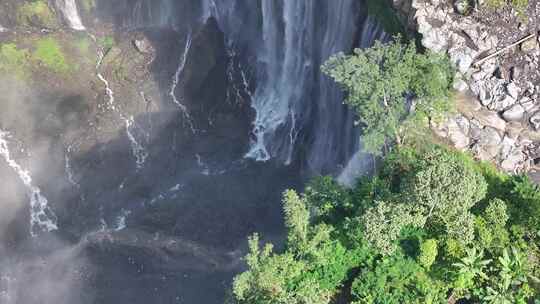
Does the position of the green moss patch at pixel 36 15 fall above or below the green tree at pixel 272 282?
above

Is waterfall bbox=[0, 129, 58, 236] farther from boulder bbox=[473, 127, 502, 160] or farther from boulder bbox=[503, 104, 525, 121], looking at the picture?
boulder bbox=[503, 104, 525, 121]

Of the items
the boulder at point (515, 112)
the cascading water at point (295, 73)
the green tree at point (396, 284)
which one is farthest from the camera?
the cascading water at point (295, 73)

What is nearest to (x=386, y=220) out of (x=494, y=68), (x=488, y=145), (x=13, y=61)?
(x=488, y=145)

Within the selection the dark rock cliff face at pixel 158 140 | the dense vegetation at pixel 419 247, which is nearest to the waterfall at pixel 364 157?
the dark rock cliff face at pixel 158 140

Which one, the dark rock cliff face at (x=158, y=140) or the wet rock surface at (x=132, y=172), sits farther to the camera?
the wet rock surface at (x=132, y=172)

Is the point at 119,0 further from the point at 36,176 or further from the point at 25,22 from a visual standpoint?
the point at 36,176

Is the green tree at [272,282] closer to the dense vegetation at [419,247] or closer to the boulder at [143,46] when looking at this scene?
the dense vegetation at [419,247]

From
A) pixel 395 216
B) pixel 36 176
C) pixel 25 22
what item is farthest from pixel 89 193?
pixel 395 216
